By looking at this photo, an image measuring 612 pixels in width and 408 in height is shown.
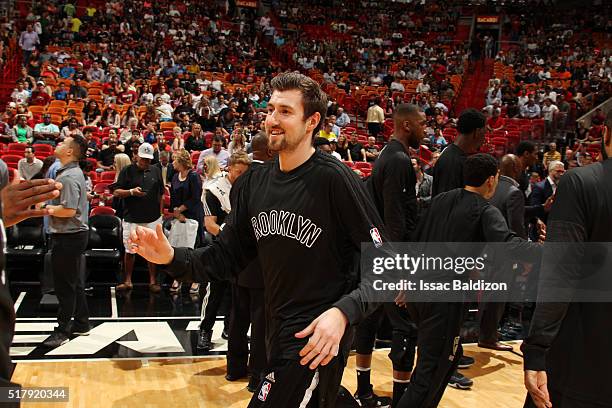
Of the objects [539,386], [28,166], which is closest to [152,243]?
[539,386]

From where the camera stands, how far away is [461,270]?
3928mm

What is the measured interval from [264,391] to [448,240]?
1.88 m

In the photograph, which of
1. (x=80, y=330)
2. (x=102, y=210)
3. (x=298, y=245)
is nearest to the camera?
(x=298, y=245)

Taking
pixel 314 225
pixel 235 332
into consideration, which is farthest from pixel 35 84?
pixel 314 225

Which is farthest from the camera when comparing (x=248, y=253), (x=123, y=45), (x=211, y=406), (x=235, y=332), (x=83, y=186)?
(x=123, y=45)

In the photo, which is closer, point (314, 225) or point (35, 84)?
point (314, 225)

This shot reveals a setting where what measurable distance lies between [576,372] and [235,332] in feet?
10.8

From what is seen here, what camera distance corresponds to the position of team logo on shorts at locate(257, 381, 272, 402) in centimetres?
244

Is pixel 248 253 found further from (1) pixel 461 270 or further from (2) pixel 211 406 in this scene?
(2) pixel 211 406

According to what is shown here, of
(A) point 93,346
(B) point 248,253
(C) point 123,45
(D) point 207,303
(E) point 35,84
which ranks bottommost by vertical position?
(A) point 93,346

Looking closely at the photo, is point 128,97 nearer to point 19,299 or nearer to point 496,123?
point 19,299

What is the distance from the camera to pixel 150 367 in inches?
212

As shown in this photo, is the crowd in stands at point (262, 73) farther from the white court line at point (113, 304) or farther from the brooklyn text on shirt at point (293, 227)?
the brooklyn text on shirt at point (293, 227)

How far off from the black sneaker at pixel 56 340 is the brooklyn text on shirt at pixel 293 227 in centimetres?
397
